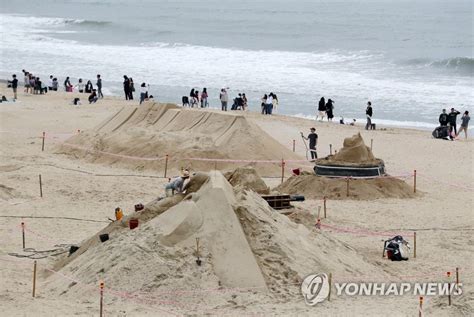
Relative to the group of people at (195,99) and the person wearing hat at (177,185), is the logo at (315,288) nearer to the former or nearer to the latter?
the person wearing hat at (177,185)

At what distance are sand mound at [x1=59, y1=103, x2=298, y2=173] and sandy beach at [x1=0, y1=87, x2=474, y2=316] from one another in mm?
62

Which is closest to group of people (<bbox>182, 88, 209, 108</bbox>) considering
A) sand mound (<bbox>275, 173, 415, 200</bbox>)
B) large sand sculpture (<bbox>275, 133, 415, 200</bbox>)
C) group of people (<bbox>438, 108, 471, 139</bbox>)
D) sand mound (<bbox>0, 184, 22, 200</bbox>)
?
group of people (<bbox>438, 108, 471, 139</bbox>)

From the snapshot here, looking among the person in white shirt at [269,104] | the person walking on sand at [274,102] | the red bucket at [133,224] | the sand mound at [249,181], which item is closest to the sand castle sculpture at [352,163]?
the sand mound at [249,181]

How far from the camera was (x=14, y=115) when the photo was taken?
31.5 m

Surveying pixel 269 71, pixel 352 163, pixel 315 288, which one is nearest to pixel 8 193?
pixel 352 163

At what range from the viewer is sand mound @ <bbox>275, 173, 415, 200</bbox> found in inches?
844

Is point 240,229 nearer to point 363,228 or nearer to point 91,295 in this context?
point 91,295

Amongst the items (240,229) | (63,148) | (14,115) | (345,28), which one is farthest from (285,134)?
(345,28)

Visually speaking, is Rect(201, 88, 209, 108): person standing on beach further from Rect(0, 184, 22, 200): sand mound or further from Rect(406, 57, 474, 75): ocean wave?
Rect(406, 57, 474, 75): ocean wave

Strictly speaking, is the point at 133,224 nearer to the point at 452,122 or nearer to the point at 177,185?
the point at 177,185

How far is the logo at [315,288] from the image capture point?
43.8ft

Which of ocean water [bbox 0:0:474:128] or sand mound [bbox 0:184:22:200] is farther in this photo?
ocean water [bbox 0:0:474:128]

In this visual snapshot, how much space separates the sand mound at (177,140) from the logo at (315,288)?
9.98m

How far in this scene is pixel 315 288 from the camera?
13680mm
